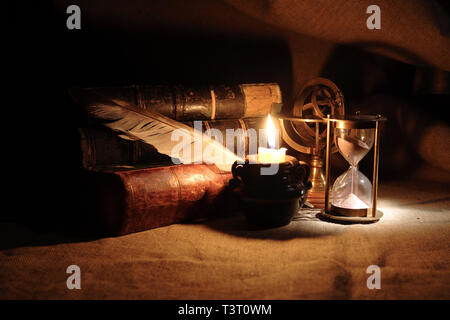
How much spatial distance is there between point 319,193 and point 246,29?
1.09 metres

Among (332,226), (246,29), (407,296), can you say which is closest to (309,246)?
(332,226)

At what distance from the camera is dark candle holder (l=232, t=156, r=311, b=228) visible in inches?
83.3

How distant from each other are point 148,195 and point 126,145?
408mm

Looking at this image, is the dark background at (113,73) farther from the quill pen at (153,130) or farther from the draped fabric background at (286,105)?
the quill pen at (153,130)

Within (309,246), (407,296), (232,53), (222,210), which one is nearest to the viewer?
(407,296)

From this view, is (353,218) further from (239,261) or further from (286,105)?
(286,105)

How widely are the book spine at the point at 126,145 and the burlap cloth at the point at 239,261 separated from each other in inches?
15.9

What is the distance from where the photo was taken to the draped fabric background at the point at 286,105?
1641 mm

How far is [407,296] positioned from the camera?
1.51m

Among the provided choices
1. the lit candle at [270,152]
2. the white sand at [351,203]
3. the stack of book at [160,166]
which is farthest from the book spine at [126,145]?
the white sand at [351,203]

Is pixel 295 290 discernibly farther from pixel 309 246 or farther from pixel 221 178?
pixel 221 178

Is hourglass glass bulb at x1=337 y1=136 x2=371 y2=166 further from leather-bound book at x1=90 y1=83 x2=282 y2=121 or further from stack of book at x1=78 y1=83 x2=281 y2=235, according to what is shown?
leather-bound book at x1=90 y1=83 x2=282 y2=121

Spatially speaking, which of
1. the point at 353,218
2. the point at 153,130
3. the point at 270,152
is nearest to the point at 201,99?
the point at 153,130

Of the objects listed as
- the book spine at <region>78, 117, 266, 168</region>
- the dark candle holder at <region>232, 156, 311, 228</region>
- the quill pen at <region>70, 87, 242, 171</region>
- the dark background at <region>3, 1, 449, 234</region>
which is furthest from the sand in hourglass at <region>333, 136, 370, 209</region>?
the dark background at <region>3, 1, 449, 234</region>
